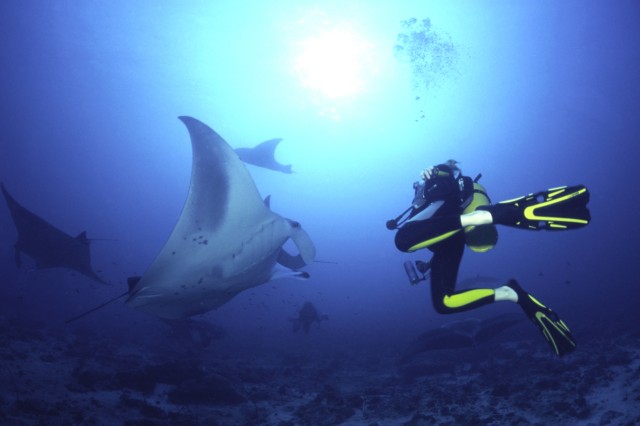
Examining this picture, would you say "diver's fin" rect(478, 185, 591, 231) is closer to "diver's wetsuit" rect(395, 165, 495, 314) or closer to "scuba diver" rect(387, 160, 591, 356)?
"scuba diver" rect(387, 160, 591, 356)

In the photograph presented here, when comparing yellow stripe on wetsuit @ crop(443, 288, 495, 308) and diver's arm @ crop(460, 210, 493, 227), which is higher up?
diver's arm @ crop(460, 210, 493, 227)

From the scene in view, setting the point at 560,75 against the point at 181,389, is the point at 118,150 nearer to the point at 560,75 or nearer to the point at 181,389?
the point at 181,389

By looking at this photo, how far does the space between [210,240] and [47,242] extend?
28.6 feet

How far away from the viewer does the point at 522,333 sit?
1516cm

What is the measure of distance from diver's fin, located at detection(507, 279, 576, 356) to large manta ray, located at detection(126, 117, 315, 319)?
3.51 m

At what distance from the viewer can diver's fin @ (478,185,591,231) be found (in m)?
3.16

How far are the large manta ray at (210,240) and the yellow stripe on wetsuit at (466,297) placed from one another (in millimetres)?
2718

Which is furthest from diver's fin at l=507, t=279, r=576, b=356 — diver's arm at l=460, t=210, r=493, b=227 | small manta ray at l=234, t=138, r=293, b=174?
small manta ray at l=234, t=138, r=293, b=174

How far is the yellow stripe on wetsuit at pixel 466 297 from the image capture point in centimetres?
373

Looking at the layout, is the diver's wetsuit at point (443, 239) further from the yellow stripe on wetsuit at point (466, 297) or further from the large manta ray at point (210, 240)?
the large manta ray at point (210, 240)

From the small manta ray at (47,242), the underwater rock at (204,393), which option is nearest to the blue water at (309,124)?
the small manta ray at (47,242)

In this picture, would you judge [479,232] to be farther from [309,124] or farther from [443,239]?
[309,124]

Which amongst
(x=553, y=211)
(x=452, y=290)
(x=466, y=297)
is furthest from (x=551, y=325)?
(x=553, y=211)

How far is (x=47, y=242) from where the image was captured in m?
9.38
